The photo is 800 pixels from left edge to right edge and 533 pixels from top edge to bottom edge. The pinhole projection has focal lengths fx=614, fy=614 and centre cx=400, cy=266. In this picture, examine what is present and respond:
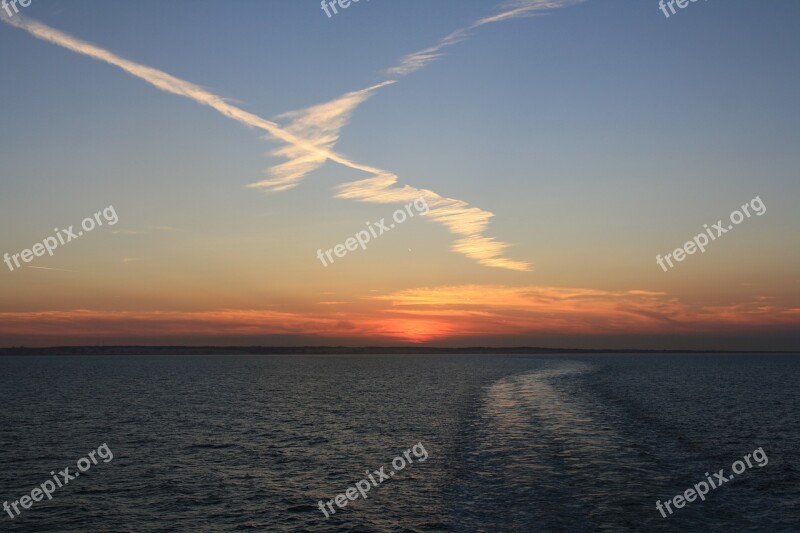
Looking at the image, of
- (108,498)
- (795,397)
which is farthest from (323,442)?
(795,397)

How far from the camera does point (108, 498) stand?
31594 mm

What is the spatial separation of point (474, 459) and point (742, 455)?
59.5 feet

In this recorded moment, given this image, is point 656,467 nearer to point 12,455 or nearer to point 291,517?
point 291,517

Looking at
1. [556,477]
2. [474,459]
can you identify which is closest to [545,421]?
[474,459]

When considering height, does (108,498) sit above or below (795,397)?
above

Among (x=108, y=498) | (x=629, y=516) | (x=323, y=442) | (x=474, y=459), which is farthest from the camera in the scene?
(x=323, y=442)

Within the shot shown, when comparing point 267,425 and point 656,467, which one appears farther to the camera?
point 267,425

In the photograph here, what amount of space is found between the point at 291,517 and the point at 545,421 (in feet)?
116

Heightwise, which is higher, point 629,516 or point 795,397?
point 629,516

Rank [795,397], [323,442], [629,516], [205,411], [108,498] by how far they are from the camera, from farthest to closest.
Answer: [795,397] < [205,411] < [323,442] < [108,498] < [629,516]

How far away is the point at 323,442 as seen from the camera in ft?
161

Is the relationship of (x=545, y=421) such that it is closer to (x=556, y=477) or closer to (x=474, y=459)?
(x=474, y=459)

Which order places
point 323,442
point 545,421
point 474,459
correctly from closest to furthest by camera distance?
point 474,459 < point 323,442 < point 545,421

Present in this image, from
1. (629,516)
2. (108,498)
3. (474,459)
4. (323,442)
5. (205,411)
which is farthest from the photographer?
(205,411)
